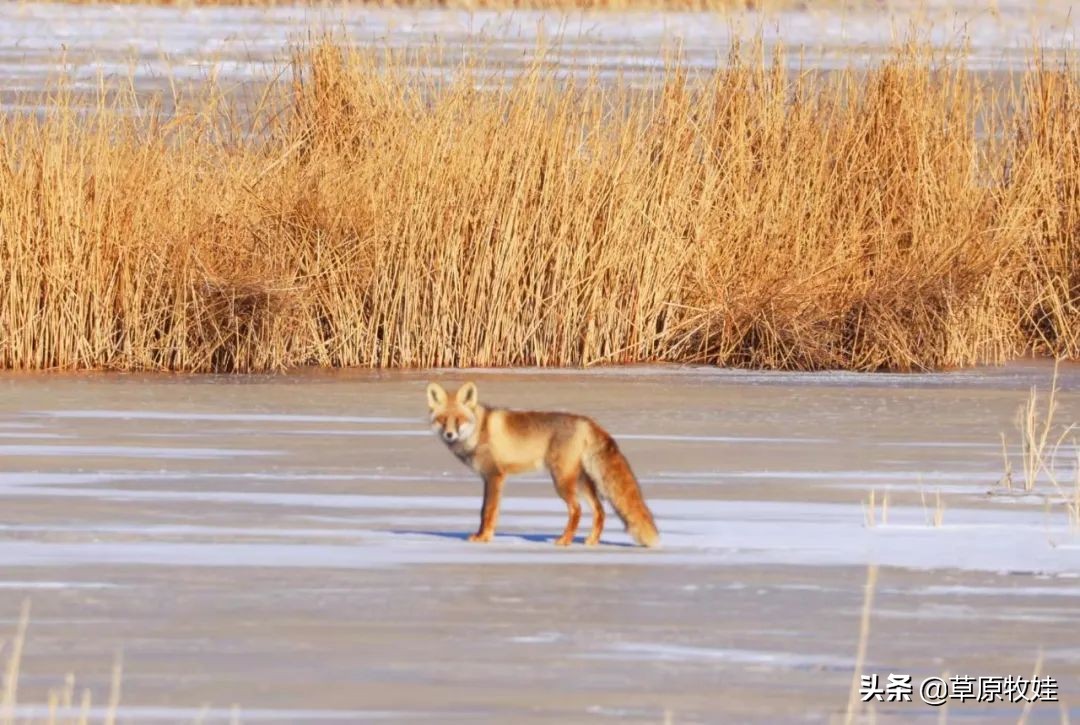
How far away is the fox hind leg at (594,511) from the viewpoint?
7234 mm

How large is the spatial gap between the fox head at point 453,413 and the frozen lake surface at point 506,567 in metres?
0.35

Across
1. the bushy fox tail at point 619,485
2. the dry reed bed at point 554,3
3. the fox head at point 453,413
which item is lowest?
the dry reed bed at point 554,3

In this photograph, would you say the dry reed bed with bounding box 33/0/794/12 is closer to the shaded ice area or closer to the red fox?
the shaded ice area

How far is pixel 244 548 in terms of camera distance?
7.14 meters

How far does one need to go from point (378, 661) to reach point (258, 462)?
132 inches

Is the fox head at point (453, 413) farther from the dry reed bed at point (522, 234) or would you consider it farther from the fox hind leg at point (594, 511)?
the dry reed bed at point (522, 234)

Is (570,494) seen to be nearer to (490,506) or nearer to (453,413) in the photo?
(490,506)

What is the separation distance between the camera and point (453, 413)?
7137 millimetres

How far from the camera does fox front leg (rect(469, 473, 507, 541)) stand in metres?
7.15

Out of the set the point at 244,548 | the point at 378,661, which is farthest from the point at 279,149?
the point at 378,661

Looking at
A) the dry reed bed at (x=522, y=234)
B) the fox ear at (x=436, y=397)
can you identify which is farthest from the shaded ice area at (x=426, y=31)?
the fox ear at (x=436, y=397)

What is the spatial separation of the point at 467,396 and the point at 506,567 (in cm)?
58

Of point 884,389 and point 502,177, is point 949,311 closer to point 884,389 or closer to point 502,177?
point 884,389

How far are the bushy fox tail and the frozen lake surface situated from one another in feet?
0.29
